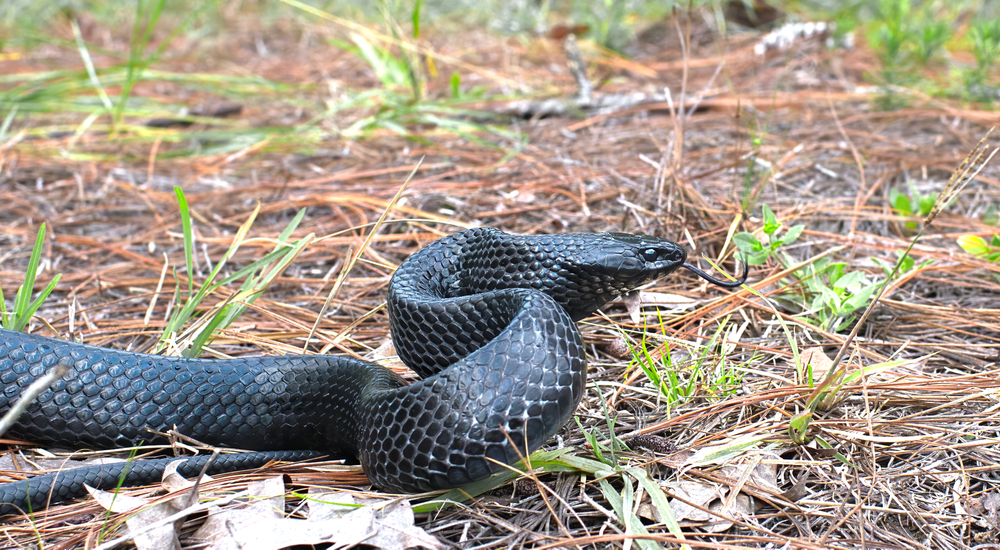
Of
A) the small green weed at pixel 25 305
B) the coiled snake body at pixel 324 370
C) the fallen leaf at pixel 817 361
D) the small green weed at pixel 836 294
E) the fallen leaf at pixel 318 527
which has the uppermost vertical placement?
the small green weed at pixel 25 305

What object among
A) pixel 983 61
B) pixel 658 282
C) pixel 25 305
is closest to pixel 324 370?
pixel 25 305

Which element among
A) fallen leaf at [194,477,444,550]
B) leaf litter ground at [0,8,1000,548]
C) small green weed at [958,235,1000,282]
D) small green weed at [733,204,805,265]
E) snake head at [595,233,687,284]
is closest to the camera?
fallen leaf at [194,477,444,550]

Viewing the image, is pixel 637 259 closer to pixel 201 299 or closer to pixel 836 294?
pixel 836 294

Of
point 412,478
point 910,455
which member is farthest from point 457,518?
point 910,455

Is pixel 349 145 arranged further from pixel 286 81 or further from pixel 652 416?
pixel 652 416

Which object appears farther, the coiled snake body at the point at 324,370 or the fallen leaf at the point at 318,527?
the coiled snake body at the point at 324,370

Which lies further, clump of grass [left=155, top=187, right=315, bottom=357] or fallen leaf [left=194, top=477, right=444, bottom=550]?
clump of grass [left=155, top=187, right=315, bottom=357]

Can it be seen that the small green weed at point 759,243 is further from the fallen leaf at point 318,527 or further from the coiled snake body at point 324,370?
the fallen leaf at point 318,527

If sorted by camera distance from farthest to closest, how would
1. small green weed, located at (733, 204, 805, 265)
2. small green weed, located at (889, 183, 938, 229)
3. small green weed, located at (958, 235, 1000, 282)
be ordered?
small green weed, located at (889, 183, 938, 229), small green weed, located at (958, 235, 1000, 282), small green weed, located at (733, 204, 805, 265)

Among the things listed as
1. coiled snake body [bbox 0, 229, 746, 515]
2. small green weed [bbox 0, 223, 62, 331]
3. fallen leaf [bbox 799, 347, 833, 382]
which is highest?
small green weed [bbox 0, 223, 62, 331]

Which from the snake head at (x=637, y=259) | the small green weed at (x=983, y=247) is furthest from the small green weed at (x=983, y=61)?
the snake head at (x=637, y=259)

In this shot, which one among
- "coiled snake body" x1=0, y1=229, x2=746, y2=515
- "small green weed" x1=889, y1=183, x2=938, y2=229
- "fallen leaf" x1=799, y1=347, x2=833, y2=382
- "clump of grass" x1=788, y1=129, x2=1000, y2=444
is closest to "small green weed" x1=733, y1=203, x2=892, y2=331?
"fallen leaf" x1=799, y1=347, x2=833, y2=382

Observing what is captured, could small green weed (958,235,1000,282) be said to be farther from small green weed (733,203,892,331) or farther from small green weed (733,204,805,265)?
small green weed (733,204,805,265)
